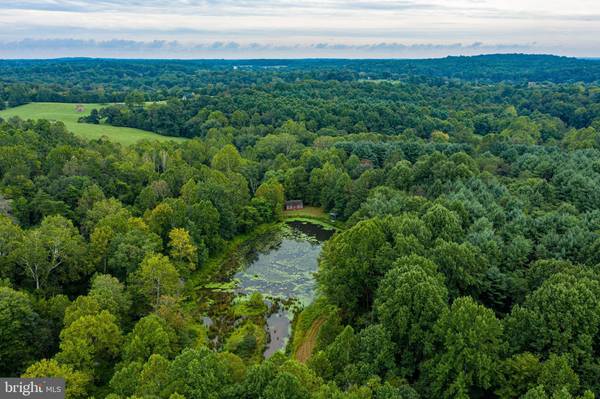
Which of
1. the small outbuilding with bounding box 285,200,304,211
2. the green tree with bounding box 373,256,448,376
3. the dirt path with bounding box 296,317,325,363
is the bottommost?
the dirt path with bounding box 296,317,325,363

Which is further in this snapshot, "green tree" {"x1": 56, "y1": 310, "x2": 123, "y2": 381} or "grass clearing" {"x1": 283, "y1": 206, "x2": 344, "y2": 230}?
"grass clearing" {"x1": 283, "y1": 206, "x2": 344, "y2": 230}

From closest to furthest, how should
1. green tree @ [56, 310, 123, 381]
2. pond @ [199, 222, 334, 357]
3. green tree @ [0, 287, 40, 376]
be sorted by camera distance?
1. green tree @ [56, 310, 123, 381]
2. green tree @ [0, 287, 40, 376]
3. pond @ [199, 222, 334, 357]

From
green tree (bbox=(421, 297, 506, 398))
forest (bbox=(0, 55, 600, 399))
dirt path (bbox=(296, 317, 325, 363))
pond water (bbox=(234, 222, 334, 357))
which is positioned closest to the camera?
green tree (bbox=(421, 297, 506, 398))

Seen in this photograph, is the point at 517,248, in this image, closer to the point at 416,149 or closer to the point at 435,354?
the point at 435,354

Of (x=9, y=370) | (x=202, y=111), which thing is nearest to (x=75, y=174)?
(x=9, y=370)

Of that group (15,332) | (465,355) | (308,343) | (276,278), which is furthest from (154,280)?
(465,355)

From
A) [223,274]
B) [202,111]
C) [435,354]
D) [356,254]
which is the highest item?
[202,111]

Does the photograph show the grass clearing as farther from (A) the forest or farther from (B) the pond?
(B) the pond

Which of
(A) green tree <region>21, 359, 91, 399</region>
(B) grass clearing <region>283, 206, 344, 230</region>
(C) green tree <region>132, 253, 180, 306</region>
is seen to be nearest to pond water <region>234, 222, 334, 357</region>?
(B) grass clearing <region>283, 206, 344, 230</region>
